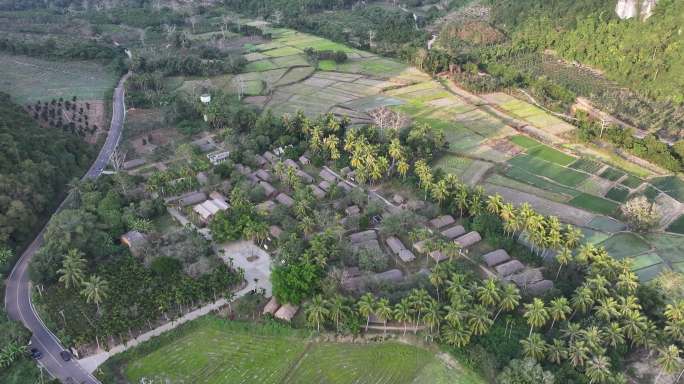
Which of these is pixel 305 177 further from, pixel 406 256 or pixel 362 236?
pixel 406 256

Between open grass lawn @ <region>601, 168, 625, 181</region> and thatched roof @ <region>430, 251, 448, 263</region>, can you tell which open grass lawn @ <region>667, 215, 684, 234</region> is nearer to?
open grass lawn @ <region>601, 168, 625, 181</region>

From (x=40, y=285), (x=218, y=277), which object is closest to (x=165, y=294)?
(x=218, y=277)

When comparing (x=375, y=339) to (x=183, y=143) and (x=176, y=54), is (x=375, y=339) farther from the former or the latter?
(x=176, y=54)

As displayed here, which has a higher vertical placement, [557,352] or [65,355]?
[557,352]

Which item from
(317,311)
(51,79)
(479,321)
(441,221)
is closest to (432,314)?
(479,321)

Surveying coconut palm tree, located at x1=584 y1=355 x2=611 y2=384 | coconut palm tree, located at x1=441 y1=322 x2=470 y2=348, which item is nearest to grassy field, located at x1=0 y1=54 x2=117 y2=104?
coconut palm tree, located at x1=441 y1=322 x2=470 y2=348

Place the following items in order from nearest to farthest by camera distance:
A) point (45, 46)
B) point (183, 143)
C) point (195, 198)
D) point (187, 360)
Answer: point (187, 360) → point (195, 198) → point (183, 143) → point (45, 46)
